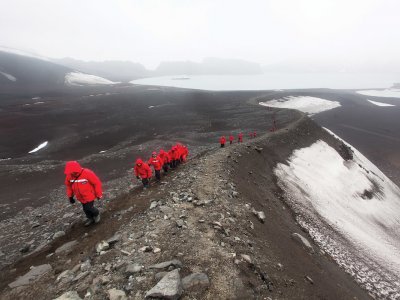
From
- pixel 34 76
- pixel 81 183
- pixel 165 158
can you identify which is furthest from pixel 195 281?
pixel 34 76

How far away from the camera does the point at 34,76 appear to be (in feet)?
449

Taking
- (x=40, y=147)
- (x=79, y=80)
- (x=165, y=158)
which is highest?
(x=165, y=158)

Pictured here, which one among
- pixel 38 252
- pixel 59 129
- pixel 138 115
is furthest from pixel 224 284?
pixel 138 115

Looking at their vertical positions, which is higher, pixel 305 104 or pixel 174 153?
pixel 174 153

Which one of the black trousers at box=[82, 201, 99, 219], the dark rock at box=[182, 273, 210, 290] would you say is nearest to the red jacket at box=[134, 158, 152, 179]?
the black trousers at box=[82, 201, 99, 219]

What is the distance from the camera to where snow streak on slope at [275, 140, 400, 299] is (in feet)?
49.3

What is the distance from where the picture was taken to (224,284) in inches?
297

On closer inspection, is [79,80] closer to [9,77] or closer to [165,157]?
[9,77]

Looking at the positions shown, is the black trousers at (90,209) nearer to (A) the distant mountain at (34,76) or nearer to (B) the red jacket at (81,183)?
(B) the red jacket at (81,183)

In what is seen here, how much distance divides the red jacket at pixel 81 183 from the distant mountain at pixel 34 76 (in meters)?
115

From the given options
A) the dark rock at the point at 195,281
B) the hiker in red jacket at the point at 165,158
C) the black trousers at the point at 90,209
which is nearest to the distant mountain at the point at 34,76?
the hiker in red jacket at the point at 165,158

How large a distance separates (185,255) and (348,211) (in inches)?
792

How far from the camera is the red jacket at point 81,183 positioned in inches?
438

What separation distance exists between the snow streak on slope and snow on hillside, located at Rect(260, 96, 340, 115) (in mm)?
46907
